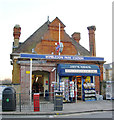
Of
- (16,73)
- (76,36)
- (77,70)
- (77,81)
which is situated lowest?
(77,81)

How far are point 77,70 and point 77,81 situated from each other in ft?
6.89

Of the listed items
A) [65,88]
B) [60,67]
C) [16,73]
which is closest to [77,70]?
[60,67]

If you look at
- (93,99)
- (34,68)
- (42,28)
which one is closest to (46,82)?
(34,68)

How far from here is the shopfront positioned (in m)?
16.9

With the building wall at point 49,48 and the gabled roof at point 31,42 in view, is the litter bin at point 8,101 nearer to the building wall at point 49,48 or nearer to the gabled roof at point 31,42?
the building wall at point 49,48

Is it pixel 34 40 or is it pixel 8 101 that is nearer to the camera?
pixel 8 101

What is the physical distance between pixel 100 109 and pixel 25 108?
579cm

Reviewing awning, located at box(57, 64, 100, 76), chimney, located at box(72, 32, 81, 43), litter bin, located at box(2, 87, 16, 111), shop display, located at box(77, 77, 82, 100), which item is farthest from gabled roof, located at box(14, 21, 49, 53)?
litter bin, located at box(2, 87, 16, 111)

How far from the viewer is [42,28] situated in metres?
25.2

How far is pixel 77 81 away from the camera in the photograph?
61.9 feet

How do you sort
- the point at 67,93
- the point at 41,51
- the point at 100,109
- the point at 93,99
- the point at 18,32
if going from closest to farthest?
the point at 100,109 → the point at 67,93 → the point at 93,99 → the point at 41,51 → the point at 18,32

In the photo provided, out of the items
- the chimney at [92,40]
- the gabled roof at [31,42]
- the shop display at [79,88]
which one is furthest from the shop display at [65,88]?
the chimney at [92,40]

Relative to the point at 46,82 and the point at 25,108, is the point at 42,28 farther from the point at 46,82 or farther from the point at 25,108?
the point at 25,108

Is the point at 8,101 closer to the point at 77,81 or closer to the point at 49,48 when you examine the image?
the point at 77,81
